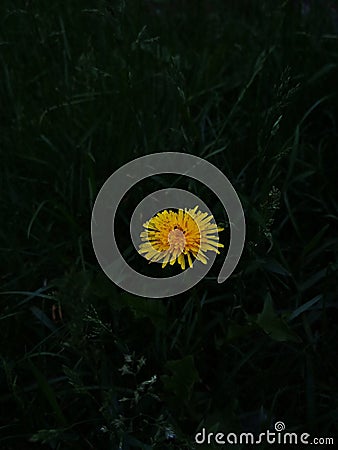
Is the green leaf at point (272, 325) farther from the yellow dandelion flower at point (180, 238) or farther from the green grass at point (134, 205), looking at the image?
the yellow dandelion flower at point (180, 238)

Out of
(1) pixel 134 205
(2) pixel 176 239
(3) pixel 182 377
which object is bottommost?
(3) pixel 182 377

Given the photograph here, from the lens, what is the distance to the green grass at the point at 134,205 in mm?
1262

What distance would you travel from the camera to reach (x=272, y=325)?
1218mm

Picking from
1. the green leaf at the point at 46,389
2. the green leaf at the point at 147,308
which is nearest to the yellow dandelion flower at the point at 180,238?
the green leaf at the point at 147,308

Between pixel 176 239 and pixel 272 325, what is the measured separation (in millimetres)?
246

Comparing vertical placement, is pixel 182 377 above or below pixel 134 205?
below

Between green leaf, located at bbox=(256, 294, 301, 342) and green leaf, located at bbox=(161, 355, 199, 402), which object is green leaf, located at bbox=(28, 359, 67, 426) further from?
green leaf, located at bbox=(256, 294, 301, 342)

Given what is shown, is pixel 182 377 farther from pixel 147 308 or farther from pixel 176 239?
pixel 176 239

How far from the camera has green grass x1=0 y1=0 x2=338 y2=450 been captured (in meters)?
1.26

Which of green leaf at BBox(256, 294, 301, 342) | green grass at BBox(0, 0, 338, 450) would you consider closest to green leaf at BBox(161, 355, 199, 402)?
green grass at BBox(0, 0, 338, 450)

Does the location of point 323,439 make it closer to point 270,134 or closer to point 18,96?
point 270,134

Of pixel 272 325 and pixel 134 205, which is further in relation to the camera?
pixel 134 205

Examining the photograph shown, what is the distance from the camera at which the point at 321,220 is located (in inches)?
65.1

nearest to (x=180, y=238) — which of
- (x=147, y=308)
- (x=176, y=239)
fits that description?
(x=176, y=239)
